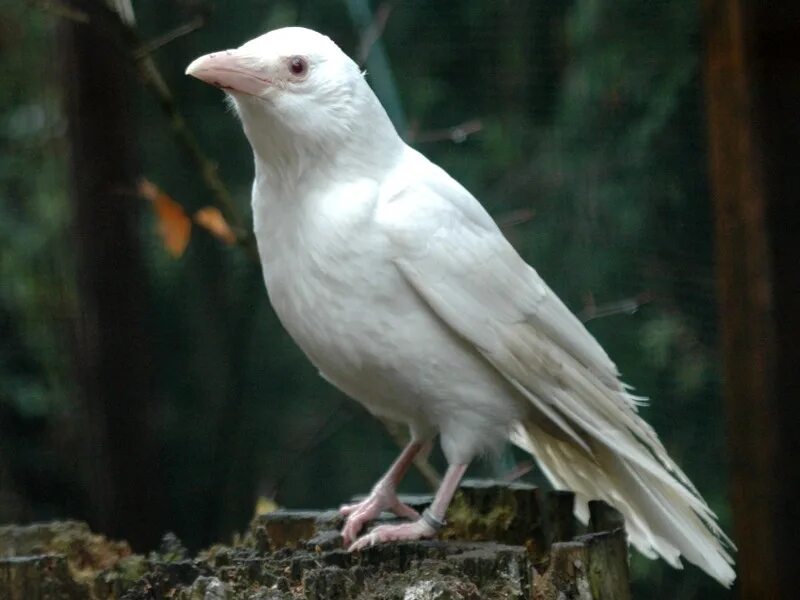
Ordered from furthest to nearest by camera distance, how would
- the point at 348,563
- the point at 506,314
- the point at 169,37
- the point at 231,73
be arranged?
1. the point at 169,37
2. the point at 506,314
3. the point at 231,73
4. the point at 348,563

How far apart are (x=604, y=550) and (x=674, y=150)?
120cm

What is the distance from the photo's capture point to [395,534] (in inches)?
75.6

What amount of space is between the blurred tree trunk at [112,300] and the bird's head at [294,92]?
106 centimetres

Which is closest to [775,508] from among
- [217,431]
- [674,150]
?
[674,150]

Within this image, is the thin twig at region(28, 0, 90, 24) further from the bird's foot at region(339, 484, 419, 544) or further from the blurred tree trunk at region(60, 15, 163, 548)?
the bird's foot at region(339, 484, 419, 544)

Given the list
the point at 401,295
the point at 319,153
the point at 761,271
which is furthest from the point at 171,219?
the point at 761,271

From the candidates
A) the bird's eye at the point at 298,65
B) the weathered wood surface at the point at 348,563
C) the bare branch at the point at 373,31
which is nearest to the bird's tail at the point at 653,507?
the weathered wood surface at the point at 348,563

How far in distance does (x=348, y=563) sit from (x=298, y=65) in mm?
763

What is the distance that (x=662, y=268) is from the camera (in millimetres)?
2662

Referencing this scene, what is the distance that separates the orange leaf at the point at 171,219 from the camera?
2.75 m

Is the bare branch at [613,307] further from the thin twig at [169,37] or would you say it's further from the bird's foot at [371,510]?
the thin twig at [169,37]

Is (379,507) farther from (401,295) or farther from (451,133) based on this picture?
(451,133)

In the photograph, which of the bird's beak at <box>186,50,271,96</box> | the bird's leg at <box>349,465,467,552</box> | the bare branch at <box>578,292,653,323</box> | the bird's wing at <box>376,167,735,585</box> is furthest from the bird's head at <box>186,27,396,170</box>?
the bare branch at <box>578,292,653,323</box>

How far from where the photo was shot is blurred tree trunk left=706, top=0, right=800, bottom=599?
1.77 meters
